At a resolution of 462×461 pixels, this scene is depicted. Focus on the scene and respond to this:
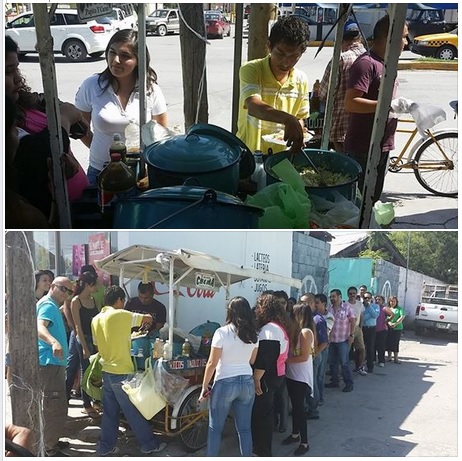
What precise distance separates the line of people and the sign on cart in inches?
61.3

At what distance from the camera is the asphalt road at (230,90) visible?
18.5 ft

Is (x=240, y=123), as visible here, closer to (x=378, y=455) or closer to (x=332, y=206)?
(x=332, y=206)

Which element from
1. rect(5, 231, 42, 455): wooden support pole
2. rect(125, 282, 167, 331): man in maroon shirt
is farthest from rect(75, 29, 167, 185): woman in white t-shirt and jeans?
rect(125, 282, 167, 331): man in maroon shirt

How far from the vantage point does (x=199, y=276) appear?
75.9 inches

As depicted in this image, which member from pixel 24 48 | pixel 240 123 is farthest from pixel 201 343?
pixel 24 48

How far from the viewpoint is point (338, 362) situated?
80.5 inches

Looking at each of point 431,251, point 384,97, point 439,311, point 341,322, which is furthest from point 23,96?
point 439,311

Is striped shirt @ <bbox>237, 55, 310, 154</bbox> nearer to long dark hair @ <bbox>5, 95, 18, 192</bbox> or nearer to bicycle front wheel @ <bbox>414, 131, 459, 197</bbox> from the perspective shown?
long dark hair @ <bbox>5, 95, 18, 192</bbox>

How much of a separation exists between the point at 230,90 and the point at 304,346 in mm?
10124

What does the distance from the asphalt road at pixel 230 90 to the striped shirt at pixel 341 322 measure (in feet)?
6.48

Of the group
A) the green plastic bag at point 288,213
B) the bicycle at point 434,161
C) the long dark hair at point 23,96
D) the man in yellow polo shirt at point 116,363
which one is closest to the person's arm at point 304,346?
the green plastic bag at point 288,213

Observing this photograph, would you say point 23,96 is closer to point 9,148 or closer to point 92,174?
point 9,148

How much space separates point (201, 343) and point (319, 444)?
537 millimetres

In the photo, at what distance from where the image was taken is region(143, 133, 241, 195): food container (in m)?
2.20
